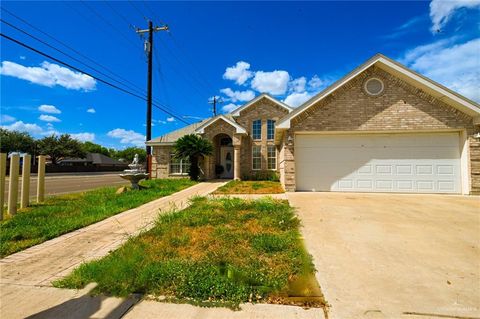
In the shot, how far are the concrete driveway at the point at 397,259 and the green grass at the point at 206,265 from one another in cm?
52

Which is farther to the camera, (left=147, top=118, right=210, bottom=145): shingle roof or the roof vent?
(left=147, top=118, right=210, bottom=145): shingle roof

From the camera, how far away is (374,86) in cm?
1077

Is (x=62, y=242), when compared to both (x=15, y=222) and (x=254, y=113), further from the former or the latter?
(x=254, y=113)

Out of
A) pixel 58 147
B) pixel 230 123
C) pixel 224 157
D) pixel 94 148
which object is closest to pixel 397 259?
pixel 230 123

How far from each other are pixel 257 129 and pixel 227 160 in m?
3.47

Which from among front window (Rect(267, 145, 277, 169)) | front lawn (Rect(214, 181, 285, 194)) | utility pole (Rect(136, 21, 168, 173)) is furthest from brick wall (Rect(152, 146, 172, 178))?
front lawn (Rect(214, 181, 285, 194))

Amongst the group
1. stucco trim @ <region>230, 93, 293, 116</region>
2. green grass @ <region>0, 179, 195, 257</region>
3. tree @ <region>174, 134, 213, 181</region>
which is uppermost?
stucco trim @ <region>230, 93, 293, 116</region>

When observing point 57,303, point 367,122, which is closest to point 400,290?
point 57,303

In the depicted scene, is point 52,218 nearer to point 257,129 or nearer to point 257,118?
point 257,129

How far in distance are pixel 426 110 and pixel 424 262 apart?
8.94 m

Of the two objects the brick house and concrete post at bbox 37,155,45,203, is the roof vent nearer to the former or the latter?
the brick house

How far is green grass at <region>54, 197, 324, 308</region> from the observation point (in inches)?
121

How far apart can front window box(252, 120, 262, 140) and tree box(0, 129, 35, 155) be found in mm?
43614

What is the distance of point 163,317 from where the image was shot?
2617 millimetres
